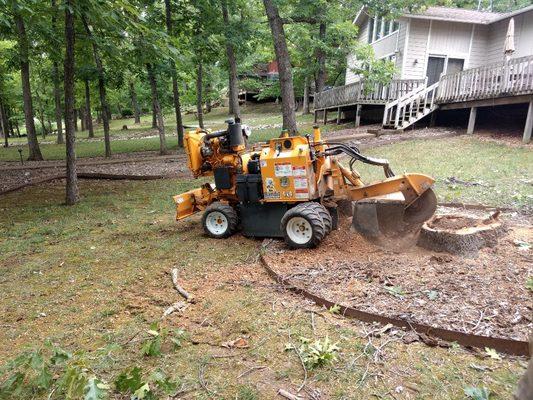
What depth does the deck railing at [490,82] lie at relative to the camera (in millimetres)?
12250

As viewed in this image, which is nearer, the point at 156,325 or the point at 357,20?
the point at 156,325

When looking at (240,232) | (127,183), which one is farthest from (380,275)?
(127,183)

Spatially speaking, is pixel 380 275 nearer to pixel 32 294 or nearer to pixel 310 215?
pixel 310 215

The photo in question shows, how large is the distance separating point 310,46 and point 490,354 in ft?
65.5

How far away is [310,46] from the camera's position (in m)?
21.0

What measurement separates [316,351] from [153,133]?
28.0 m

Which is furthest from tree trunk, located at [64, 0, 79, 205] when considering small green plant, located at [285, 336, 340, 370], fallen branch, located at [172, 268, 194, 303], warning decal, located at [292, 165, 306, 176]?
small green plant, located at [285, 336, 340, 370]

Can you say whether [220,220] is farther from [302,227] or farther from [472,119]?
[472,119]

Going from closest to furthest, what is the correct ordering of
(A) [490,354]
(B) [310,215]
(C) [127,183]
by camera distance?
(A) [490,354]
(B) [310,215]
(C) [127,183]

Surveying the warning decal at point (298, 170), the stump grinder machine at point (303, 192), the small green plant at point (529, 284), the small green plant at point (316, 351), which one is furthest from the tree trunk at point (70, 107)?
the small green plant at point (529, 284)

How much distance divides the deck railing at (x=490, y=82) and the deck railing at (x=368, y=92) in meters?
1.27

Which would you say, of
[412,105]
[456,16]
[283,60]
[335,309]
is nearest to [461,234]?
[335,309]

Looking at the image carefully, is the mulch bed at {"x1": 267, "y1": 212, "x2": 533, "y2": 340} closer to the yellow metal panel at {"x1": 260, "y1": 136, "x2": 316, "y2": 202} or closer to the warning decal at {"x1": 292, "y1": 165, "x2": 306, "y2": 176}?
the yellow metal panel at {"x1": 260, "y1": 136, "x2": 316, "y2": 202}

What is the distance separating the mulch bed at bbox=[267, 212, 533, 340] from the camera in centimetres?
364
